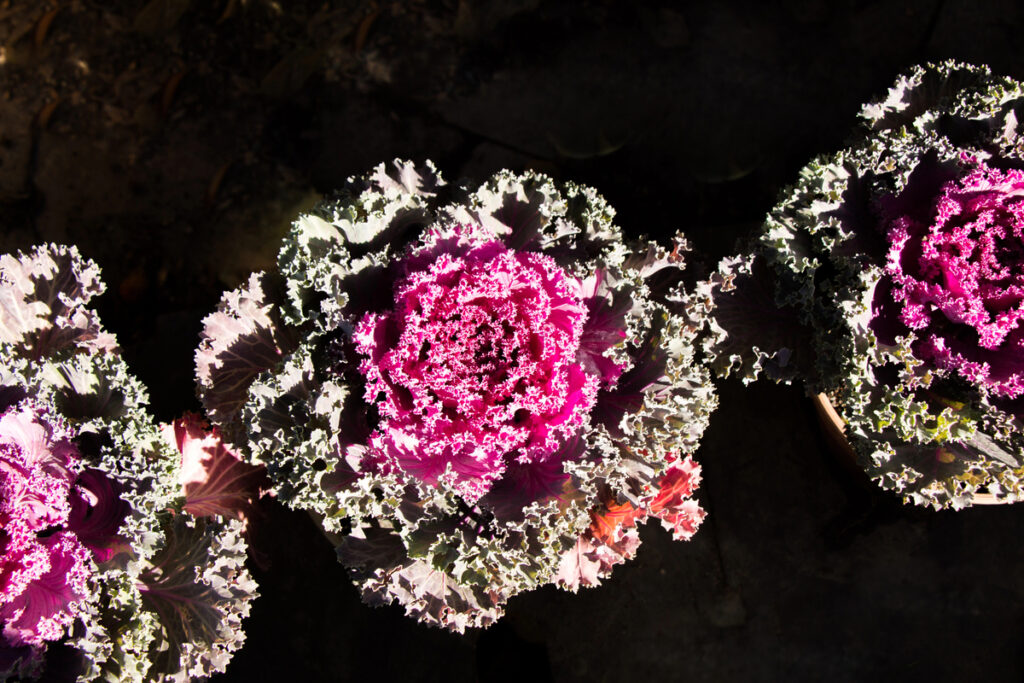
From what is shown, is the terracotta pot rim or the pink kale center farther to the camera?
the terracotta pot rim

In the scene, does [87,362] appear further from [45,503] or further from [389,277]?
[389,277]

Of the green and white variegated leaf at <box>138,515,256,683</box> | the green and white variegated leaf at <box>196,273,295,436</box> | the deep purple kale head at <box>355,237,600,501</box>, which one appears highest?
the green and white variegated leaf at <box>196,273,295,436</box>

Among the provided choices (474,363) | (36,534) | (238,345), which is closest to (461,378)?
(474,363)

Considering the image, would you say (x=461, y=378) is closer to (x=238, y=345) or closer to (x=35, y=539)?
(x=238, y=345)

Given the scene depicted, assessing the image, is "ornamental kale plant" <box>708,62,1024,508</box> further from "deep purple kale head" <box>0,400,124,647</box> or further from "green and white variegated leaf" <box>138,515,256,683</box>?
"deep purple kale head" <box>0,400,124,647</box>

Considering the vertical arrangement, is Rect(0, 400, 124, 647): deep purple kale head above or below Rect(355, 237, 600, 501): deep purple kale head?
below

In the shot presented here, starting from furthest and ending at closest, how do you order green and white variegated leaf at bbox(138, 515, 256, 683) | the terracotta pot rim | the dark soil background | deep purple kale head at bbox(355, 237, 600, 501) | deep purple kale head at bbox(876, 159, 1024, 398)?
the dark soil background < the terracotta pot rim < green and white variegated leaf at bbox(138, 515, 256, 683) < deep purple kale head at bbox(876, 159, 1024, 398) < deep purple kale head at bbox(355, 237, 600, 501)

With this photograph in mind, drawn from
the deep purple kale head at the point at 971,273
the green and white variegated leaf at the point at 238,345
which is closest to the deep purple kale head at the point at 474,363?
the green and white variegated leaf at the point at 238,345

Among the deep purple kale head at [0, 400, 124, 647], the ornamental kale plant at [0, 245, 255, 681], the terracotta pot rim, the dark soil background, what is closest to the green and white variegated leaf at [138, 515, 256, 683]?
the ornamental kale plant at [0, 245, 255, 681]
